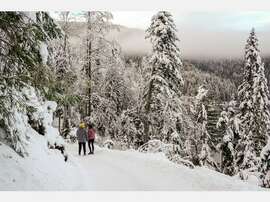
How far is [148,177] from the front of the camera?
11.2 m

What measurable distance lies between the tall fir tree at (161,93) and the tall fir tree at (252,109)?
9.26 feet

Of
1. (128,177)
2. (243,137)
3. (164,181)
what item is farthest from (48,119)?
(243,137)

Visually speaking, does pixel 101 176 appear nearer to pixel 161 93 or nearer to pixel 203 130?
pixel 161 93

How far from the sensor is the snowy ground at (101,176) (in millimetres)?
9164

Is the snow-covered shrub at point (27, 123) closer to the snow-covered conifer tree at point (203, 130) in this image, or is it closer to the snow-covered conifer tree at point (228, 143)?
Answer: the snow-covered conifer tree at point (203, 130)

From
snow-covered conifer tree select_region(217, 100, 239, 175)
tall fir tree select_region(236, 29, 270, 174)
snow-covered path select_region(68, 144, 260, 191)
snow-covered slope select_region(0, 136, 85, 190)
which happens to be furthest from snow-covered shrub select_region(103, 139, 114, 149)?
snow-covered slope select_region(0, 136, 85, 190)

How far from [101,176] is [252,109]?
736 centimetres

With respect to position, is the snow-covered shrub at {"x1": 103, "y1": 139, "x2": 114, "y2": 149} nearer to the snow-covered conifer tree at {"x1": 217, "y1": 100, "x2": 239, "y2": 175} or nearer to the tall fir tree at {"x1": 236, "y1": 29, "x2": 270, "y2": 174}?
the snow-covered conifer tree at {"x1": 217, "y1": 100, "x2": 239, "y2": 175}

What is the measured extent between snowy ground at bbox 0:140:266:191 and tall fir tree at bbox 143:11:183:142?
6.06 metres

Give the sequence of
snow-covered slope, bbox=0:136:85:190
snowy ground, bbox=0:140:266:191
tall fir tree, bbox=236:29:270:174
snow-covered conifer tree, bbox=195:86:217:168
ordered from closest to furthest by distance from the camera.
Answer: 1. snow-covered slope, bbox=0:136:85:190
2. snowy ground, bbox=0:140:266:191
3. tall fir tree, bbox=236:29:270:174
4. snow-covered conifer tree, bbox=195:86:217:168

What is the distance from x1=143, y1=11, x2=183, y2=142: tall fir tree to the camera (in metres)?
18.6

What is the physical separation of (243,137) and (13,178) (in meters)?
12.1

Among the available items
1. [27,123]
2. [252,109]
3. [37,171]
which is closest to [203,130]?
[252,109]

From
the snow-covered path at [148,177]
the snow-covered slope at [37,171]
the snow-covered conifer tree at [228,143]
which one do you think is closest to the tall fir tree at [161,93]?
the snow-covered conifer tree at [228,143]
